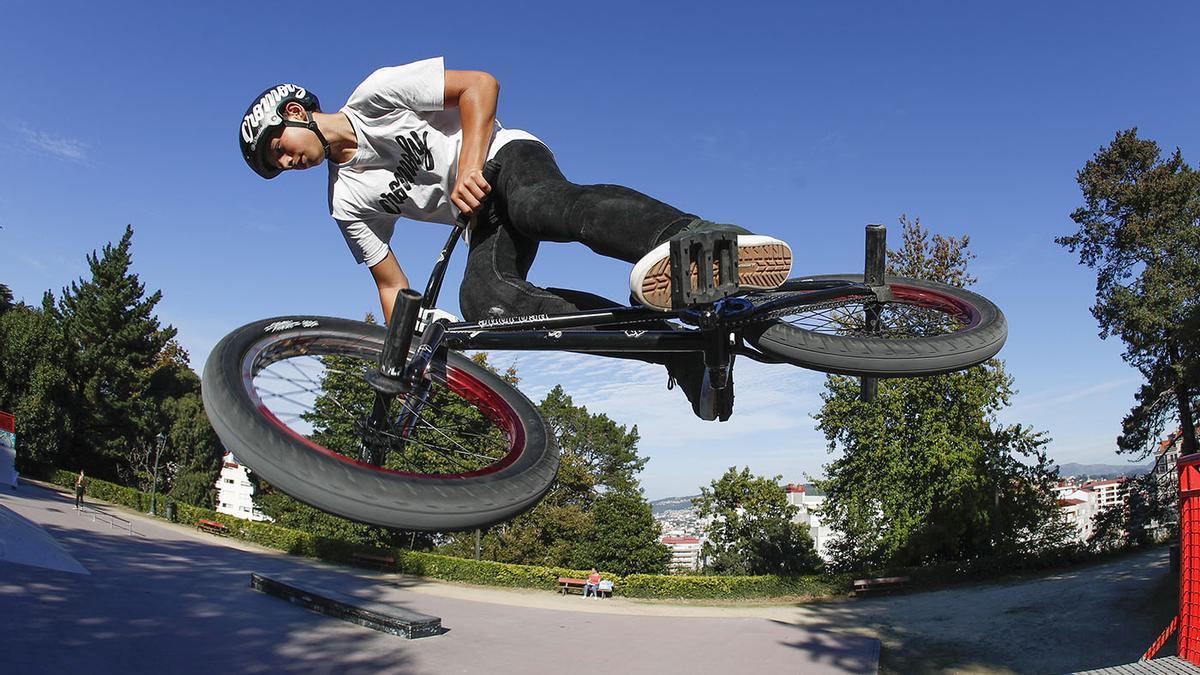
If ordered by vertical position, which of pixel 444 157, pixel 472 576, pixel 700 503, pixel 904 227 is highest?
pixel 904 227

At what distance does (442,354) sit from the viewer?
3.54 m

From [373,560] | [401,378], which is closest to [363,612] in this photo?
[401,378]

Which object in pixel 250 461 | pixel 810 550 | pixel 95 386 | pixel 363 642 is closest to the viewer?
pixel 250 461

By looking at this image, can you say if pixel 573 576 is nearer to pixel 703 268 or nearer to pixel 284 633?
pixel 284 633

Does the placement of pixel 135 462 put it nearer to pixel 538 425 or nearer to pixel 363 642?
pixel 363 642

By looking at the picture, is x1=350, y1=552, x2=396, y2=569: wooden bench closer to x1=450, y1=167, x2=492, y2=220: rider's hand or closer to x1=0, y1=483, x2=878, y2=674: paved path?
x1=0, y1=483, x2=878, y2=674: paved path

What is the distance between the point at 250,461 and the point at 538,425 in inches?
57.2

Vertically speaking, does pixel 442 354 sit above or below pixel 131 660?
above

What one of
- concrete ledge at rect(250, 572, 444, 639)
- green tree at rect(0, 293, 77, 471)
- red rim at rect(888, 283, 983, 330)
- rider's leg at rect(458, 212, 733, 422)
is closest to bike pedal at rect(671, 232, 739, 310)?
rider's leg at rect(458, 212, 733, 422)

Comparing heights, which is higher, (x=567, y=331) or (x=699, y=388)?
(x=567, y=331)

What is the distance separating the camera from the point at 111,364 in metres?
42.8

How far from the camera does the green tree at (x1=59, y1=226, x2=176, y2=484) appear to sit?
140ft

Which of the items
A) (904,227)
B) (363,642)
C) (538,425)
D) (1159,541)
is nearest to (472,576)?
(363,642)

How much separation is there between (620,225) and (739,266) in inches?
19.4
